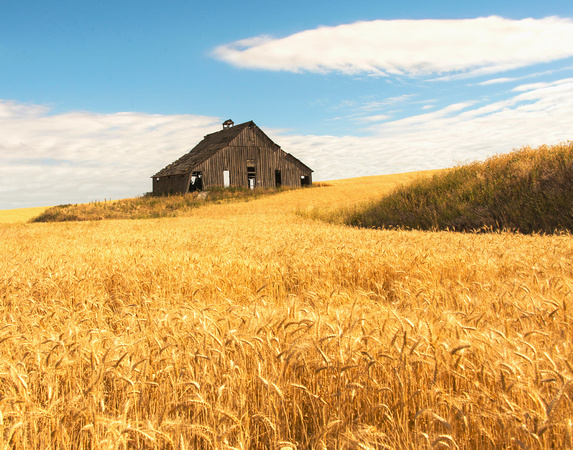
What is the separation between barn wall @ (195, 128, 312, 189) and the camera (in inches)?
1425

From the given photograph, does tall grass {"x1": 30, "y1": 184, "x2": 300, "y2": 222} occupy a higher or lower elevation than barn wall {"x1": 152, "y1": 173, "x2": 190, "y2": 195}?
lower

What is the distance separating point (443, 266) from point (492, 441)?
3.88 metres

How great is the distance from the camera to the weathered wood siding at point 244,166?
36000mm

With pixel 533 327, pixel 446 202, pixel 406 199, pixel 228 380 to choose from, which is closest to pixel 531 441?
pixel 533 327

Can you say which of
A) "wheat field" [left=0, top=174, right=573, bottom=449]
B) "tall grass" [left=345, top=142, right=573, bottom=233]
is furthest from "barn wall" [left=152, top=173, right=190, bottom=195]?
"wheat field" [left=0, top=174, right=573, bottom=449]

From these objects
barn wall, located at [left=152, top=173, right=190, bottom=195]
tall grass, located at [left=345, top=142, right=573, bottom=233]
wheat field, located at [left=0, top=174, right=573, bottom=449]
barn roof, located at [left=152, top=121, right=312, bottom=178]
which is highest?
barn roof, located at [left=152, top=121, right=312, bottom=178]

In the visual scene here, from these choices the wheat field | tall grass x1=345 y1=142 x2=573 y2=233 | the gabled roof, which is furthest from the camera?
the gabled roof

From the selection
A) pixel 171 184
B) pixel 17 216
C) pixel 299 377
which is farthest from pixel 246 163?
pixel 299 377

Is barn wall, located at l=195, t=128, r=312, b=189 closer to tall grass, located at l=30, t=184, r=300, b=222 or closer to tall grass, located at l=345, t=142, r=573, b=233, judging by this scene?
tall grass, located at l=30, t=184, r=300, b=222

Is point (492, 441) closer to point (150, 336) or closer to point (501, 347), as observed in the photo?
point (501, 347)

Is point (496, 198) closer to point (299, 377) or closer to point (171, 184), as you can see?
point (299, 377)

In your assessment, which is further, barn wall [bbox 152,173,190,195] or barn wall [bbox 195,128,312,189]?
barn wall [bbox 195,128,312,189]

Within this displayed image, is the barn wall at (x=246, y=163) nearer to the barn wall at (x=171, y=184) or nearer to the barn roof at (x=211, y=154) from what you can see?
the barn roof at (x=211, y=154)

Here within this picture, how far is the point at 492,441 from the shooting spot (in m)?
1.82
